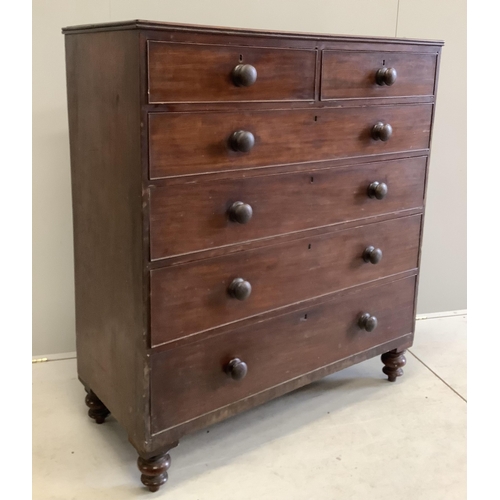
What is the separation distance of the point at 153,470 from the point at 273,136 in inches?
34.7

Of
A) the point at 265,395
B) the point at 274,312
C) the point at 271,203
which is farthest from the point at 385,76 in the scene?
the point at 265,395

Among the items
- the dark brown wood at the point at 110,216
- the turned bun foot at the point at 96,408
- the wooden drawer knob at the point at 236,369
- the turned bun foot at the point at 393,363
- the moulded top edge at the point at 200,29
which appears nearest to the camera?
the moulded top edge at the point at 200,29

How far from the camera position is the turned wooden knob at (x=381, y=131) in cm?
167

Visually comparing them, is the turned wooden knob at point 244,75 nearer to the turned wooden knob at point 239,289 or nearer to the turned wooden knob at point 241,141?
the turned wooden knob at point 241,141

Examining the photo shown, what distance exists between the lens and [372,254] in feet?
5.80

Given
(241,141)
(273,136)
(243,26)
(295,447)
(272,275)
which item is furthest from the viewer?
(243,26)

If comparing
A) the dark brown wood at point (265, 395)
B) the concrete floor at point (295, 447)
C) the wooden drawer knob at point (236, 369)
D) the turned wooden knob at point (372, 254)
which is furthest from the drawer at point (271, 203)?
the concrete floor at point (295, 447)

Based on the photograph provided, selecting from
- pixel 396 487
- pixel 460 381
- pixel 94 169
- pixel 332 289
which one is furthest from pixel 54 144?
pixel 460 381

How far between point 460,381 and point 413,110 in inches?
37.2

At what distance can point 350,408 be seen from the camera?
6.18ft

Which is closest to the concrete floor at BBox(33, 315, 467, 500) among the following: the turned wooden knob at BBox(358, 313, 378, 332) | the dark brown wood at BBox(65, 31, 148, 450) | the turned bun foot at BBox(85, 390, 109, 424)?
the turned bun foot at BBox(85, 390, 109, 424)

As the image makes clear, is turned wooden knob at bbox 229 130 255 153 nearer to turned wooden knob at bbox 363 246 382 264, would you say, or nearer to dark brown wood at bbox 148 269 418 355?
dark brown wood at bbox 148 269 418 355

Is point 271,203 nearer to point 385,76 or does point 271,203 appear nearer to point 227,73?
point 227,73

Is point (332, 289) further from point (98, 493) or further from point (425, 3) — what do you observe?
point (425, 3)
